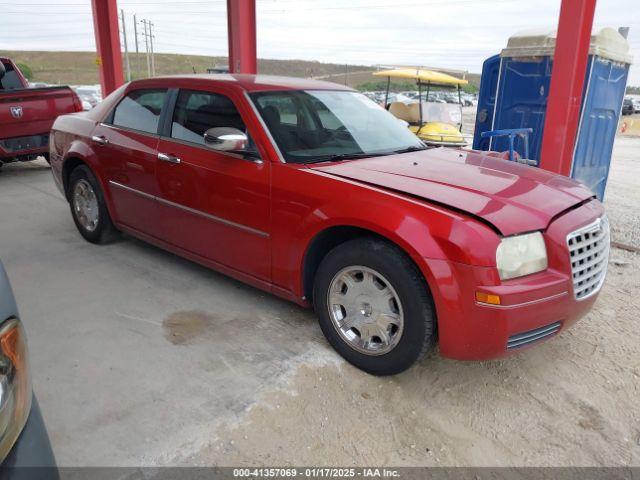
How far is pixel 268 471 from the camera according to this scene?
7.07 feet

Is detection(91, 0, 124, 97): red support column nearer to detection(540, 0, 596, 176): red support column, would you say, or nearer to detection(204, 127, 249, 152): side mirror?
detection(204, 127, 249, 152): side mirror

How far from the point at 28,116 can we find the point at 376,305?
718 cm

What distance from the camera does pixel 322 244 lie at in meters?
2.98

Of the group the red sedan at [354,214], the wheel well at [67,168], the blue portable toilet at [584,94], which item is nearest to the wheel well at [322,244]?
the red sedan at [354,214]

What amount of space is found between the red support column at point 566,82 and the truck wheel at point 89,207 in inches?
171

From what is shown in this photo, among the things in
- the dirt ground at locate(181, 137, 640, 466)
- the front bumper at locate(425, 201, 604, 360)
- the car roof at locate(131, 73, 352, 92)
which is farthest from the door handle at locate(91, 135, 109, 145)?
the front bumper at locate(425, 201, 604, 360)

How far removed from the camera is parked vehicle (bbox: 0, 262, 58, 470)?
1.25 metres

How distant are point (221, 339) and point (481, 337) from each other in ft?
5.20

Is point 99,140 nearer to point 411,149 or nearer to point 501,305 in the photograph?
point 411,149

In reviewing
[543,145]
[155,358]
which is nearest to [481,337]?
[155,358]

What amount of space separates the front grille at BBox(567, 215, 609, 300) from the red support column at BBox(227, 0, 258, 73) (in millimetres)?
6799

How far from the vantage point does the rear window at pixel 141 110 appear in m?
3.97

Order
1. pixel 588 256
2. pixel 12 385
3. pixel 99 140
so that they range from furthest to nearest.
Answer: pixel 99 140 < pixel 588 256 < pixel 12 385

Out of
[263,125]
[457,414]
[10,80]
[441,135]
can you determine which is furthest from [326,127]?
[10,80]
